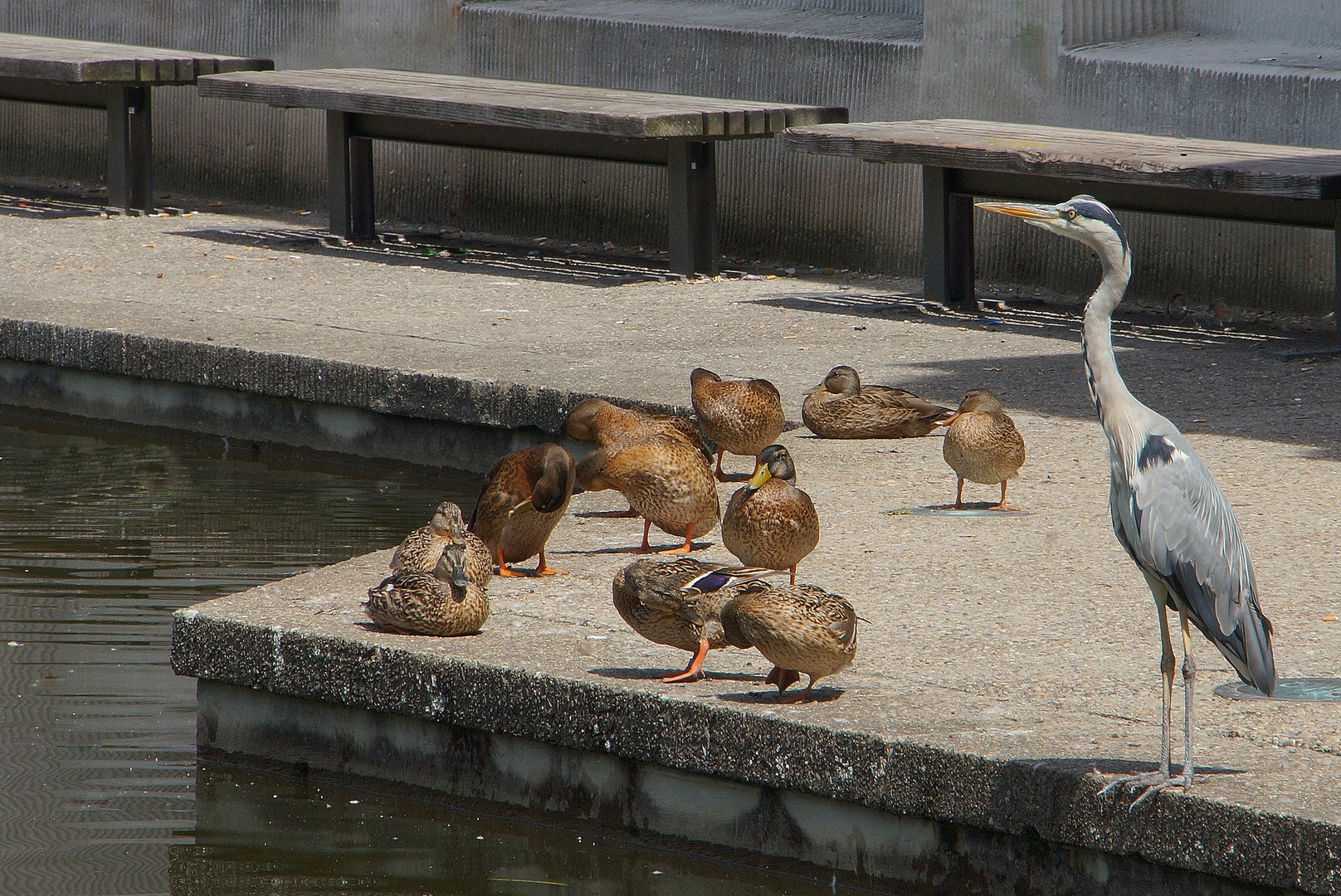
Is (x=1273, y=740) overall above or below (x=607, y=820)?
above

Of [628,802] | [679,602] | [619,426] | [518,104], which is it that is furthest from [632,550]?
[518,104]

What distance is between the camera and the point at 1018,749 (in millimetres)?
4004

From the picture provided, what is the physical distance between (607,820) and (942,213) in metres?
6.89

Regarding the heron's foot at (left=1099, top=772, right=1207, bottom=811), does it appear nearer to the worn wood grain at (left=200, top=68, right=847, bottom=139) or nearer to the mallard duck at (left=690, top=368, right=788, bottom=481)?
the mallard duck at (left=690, top=368, right=788, bottom=481)

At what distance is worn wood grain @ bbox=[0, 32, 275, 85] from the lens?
13.1m

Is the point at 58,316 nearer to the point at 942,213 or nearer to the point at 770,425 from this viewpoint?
the point at 770,425

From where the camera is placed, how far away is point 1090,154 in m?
9.62

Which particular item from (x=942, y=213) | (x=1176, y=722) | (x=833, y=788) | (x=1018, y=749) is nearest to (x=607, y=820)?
(x=833, y=788)

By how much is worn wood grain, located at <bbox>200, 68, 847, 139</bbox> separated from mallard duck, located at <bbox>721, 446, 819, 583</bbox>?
5.75 metres

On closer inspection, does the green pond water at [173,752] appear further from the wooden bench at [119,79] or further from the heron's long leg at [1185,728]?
the wooden bench at [119,79]

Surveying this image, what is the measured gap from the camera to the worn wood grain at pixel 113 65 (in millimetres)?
13133

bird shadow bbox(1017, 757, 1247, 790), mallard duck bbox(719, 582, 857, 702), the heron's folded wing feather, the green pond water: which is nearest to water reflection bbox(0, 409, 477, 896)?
the green pond water

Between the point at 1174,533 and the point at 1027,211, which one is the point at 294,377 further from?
the point at 1174,533

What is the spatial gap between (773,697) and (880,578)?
45.5 inches
